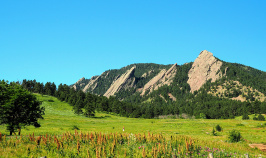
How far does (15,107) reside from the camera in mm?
31547

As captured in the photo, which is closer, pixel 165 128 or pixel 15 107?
pixel 15 107

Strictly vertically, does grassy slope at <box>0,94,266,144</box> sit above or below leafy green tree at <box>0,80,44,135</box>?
below

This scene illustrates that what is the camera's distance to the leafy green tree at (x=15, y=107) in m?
30.7

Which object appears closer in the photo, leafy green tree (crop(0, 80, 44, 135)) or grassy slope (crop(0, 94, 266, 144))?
leafy green tree (crop(0, 80, 44, 135))

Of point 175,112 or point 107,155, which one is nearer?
point 107,155

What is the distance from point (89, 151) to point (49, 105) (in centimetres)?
Answer: 13007

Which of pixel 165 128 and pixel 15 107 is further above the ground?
pixel 15 107

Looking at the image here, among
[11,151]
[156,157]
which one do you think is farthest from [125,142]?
[11,151]

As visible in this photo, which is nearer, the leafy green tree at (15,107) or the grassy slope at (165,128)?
the leafy green tree at (15,107)

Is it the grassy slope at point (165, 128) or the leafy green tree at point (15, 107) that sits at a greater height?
the leafy green tree at point (15, 107)

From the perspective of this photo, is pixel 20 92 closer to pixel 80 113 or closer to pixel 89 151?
pixel 89 151

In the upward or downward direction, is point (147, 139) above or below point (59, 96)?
below

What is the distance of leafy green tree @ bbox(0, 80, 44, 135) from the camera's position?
30.7 m

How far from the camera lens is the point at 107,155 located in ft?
45.4
